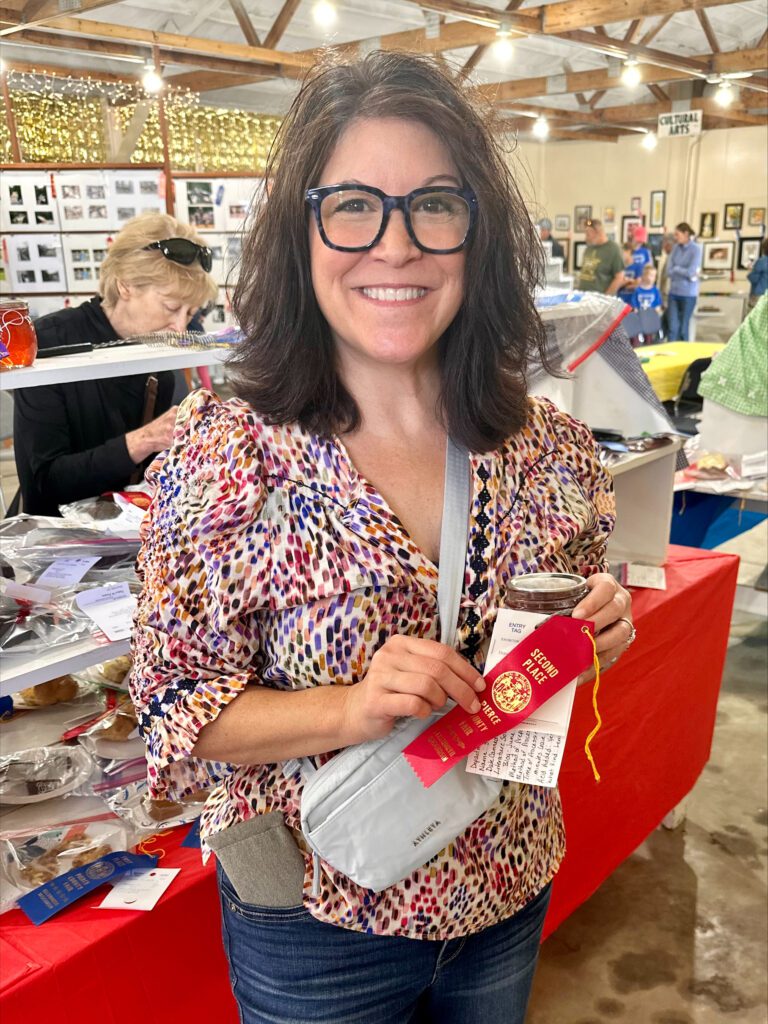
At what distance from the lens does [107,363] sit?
63.6 inches

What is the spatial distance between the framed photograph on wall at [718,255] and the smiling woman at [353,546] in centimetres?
1735

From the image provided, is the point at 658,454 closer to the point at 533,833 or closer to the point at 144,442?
the point at 144,442

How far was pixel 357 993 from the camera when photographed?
109 cm

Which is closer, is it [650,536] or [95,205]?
[650,536]

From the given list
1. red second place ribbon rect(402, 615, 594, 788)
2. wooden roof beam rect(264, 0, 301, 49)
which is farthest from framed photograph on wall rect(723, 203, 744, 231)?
red second place ribbon rect(402, 615, 594, 788)

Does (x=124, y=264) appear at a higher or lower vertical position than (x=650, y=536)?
higher

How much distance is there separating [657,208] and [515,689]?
59.8 ft

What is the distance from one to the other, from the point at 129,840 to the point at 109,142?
7059 millimetres

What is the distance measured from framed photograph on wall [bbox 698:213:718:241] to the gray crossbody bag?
17.9 metres

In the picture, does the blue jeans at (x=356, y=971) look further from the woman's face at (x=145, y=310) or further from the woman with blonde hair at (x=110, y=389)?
the woman's face at (x=145, y=310)

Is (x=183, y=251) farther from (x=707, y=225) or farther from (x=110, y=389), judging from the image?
(x=707, y=225)

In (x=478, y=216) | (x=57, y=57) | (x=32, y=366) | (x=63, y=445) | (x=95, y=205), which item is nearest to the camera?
(x=478, y=216)

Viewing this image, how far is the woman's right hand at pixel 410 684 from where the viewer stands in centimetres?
93

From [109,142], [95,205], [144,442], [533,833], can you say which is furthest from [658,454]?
[109,142]
